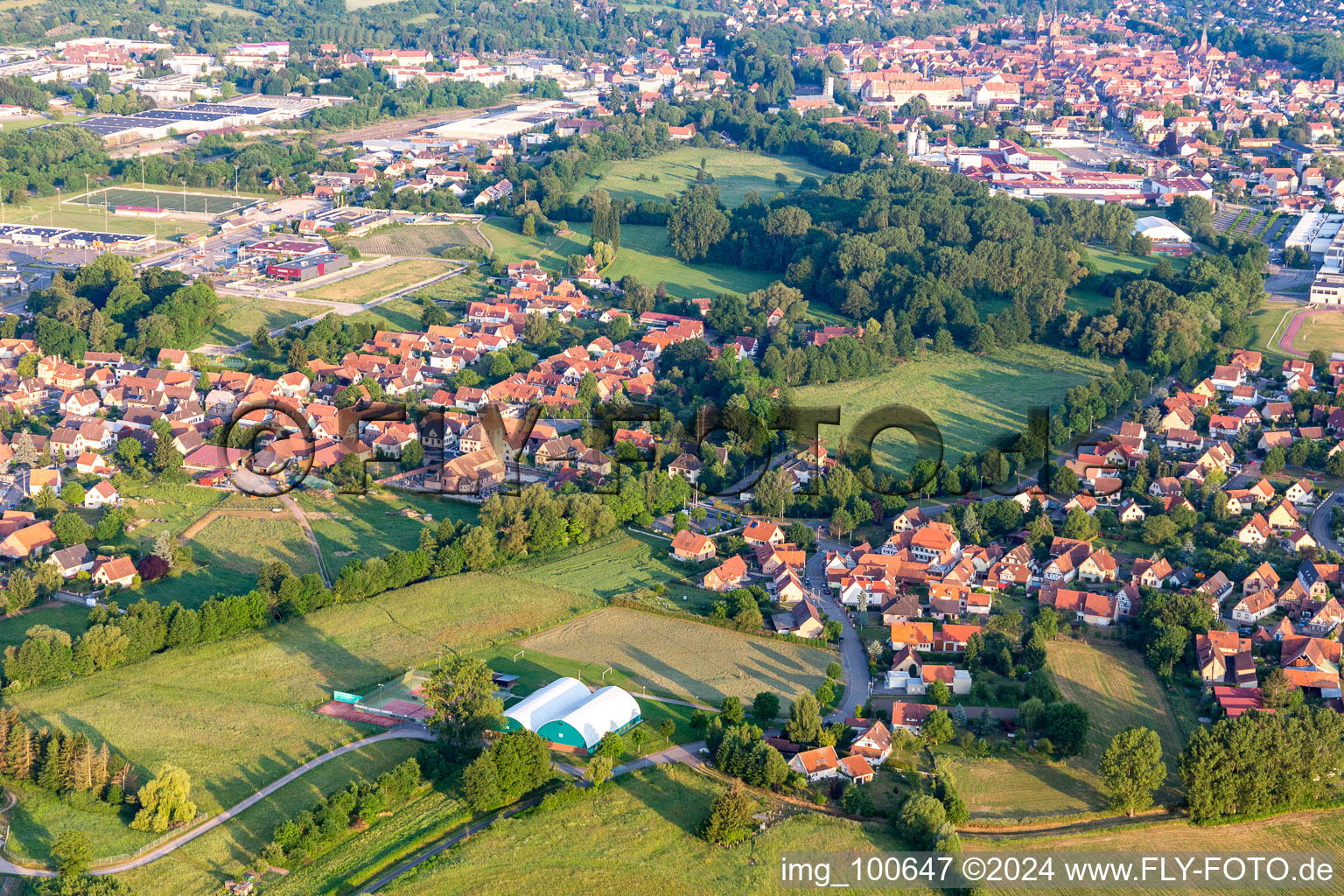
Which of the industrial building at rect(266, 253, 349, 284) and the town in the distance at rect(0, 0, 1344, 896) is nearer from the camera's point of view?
the town in the distance at rect(0, 0, 1344, 896)

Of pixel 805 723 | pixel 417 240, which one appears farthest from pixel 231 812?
pixel 417 240

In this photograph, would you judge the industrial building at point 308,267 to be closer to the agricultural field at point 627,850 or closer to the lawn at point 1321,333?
the agricultural field at point 627,850

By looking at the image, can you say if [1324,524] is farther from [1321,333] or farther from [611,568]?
[611,568]

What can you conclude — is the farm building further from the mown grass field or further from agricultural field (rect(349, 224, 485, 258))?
agricultural field (rect(349, 224, 485, 258))

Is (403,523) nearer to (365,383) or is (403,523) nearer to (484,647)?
(484,647)

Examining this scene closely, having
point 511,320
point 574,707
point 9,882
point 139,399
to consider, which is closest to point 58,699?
point 9,882

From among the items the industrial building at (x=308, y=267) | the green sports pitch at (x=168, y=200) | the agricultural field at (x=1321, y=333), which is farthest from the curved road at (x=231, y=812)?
the green sports pitch at (x=168, y=200)

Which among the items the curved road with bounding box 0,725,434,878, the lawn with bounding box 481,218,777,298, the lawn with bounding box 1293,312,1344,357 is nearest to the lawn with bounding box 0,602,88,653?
the curved road with bounding box 0,725,434,878
